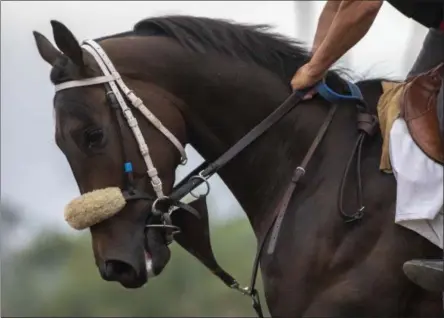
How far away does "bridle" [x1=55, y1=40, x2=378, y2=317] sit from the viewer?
92.7 inches

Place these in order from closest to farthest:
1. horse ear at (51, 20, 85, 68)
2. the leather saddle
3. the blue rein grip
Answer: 1. the leather saddle
2. horse ear at (51, 20, 85, 68)
3. the blue rein grip

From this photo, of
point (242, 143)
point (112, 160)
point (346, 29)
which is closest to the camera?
point (346, 29)

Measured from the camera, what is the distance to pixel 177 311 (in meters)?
5.41

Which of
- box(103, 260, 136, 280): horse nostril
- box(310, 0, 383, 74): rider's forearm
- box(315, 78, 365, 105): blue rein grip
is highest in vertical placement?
box(310, 0, 383, 74): rider's forearm

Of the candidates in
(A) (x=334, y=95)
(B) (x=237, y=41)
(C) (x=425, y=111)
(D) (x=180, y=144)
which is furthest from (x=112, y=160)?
(C) (x=425, y=111)

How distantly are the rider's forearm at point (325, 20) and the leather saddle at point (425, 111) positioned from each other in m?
0.29

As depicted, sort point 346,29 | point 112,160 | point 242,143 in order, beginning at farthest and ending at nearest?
point 242,143 < point 112,160 < point 346,29

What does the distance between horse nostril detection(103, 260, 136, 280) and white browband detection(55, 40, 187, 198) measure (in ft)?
0.67

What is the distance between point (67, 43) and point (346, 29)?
2.35 ft

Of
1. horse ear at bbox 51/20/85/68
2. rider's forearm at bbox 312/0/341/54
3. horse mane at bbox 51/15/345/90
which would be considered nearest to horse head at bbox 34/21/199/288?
horse ear at bbox 51/20/85/68

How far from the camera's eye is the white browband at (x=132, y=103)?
2.35 m

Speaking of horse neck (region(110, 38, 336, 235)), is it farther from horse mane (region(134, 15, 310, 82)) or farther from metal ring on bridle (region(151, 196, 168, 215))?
metal ring on bridle (region(151, 196, 168, 215))

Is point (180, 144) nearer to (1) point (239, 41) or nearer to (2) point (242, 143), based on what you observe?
(2) point (242, 143)

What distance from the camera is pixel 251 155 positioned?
8.09 feet
